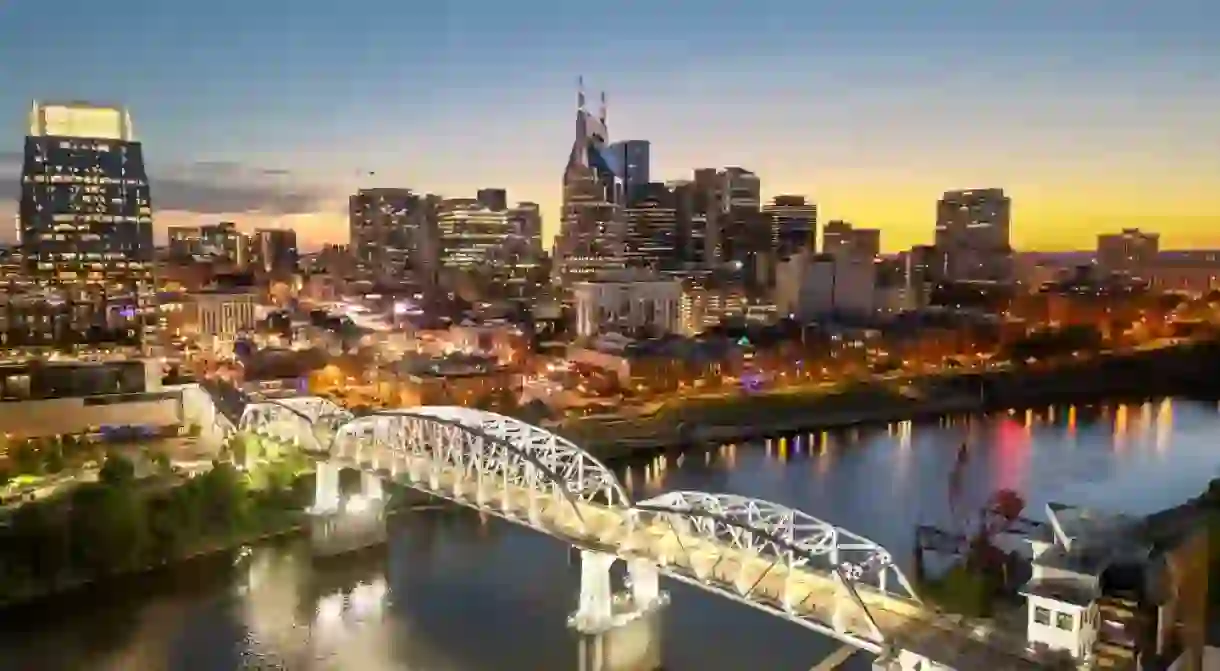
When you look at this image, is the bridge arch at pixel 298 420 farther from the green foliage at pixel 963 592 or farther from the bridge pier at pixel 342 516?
the green foliage at pixel 963 592

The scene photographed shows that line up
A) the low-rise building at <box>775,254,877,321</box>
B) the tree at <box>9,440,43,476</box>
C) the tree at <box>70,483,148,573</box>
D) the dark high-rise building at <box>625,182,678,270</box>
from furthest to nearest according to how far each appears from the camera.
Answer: the dark high-rise building at <box>625,182,678,270</box>
the low-rise building at <box>775,254,877,321</box>
the tree at <box>9,440,43,476</box>
the tree at <box>70,483,148,573</box>

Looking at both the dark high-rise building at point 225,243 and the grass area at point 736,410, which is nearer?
the grass area at point 736,410

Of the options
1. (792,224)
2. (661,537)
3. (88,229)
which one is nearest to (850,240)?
(792,224)

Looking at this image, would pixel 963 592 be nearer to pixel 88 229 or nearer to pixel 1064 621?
pixel 1064 621

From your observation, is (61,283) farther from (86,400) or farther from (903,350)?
(903,350)

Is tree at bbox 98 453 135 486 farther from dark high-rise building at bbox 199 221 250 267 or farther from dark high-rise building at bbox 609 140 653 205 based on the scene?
dark high-rise building at bbox 609 140 653 205

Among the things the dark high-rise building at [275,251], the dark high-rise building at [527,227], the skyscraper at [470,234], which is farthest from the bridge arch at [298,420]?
the dark high-rise building at [527,227]

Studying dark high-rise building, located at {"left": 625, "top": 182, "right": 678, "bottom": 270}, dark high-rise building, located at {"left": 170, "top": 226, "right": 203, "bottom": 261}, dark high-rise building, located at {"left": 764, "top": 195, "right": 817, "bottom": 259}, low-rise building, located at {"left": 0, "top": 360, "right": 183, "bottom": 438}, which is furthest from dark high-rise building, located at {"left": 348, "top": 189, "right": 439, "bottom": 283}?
dark high-rise building, located at {"left": 764, "top": 195, "right": 817, "bottom": 259}
